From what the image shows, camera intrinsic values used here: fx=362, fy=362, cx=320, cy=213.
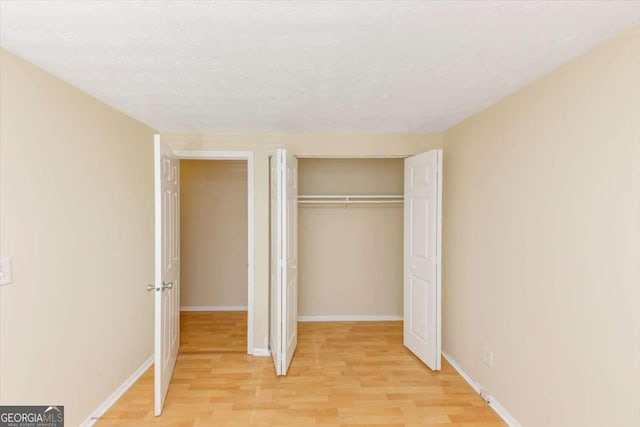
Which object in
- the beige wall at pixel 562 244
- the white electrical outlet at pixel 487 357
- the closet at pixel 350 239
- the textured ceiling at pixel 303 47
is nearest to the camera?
the textured ceiling at pixel 303 47

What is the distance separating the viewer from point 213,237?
5.11m

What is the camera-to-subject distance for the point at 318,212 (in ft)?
15.2

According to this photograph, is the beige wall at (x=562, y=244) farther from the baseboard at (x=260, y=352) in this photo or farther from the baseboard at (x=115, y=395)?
the baseboard at (x=115, y=395)

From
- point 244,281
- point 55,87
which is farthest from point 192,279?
point 55,87

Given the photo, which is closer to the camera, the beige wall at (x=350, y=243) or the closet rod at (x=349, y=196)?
the closet rod at (x=349, y=196)

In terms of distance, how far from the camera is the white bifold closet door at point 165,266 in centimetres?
254

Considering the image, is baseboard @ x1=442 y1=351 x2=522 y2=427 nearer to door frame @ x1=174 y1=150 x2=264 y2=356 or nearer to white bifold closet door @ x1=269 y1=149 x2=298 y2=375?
white bifold closet door @ x1=269 y1=149 x2=298 y2=375

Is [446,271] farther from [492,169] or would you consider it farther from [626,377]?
[626,377]

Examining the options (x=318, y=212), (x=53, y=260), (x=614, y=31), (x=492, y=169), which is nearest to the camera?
(x=614, y=31)

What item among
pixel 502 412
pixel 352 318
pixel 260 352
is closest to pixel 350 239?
pixel 352 318

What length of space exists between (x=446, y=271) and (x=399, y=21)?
2646 mm

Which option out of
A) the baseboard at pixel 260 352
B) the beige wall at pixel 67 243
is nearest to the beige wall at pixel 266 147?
the baseboard at pixel 260 352

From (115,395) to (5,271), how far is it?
1.48 metres

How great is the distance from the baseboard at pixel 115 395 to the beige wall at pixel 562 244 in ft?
9.31
